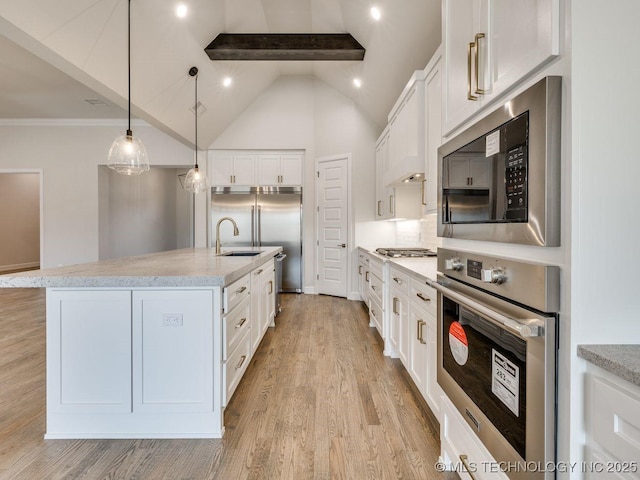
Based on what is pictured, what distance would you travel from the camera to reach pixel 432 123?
2482 mm

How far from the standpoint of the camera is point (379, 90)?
15.1 feet

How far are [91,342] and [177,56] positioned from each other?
3.20 meters

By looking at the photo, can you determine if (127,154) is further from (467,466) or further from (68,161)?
(68,161)

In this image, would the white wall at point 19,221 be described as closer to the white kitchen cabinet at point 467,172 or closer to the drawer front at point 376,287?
the drawer front at point 376,287

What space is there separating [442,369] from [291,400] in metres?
1.14

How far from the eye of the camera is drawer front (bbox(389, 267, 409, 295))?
2.43m

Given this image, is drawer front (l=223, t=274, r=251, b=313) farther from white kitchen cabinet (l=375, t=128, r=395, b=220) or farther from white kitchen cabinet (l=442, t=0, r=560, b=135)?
white kitchen cabinet (l=375, t=128, r=395, b=220)

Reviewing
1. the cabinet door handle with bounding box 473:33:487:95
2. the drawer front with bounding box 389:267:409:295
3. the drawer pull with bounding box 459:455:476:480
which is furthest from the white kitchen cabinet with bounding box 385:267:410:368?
the cabinet door handle with bounding box 473:33:487:95

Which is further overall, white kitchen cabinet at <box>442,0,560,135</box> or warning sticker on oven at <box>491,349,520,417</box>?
warning sticker on oven at <box>491,349,520,417</box>

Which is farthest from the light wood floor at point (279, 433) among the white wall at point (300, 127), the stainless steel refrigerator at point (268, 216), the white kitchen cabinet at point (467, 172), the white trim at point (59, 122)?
the white trim at point (59, 122)

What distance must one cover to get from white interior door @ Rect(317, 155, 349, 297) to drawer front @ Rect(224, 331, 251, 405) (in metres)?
3.21

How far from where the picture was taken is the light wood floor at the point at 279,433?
1.60m

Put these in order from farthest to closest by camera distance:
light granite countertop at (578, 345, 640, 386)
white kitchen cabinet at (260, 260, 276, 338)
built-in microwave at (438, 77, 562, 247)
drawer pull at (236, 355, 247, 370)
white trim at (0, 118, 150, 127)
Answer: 1. white trim at (0, 118, 150, 127)
2. white kitchen cabinet at (260, 260, 276, 338)
3. drawer pull at (236, 355, 247, 370)
4. built-in microwave at (438, 77, 562, 247)
5. light granite countertop at (578, 345, 640, 386)

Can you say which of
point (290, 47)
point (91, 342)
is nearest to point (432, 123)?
point (91, 342)
